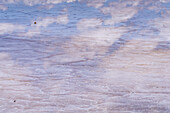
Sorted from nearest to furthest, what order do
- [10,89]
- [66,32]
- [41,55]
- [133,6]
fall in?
[10,89] < [41,55] < [66,32] < [133,6]

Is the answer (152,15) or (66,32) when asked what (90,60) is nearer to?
(66,32)

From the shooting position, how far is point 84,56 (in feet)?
2.82

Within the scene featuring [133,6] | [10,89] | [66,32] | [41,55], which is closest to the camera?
[10,89]

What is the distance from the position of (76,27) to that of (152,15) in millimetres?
400

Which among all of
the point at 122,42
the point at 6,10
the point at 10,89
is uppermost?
the point at 6,10

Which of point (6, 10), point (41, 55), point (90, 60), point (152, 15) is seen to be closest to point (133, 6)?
point (152, 15)

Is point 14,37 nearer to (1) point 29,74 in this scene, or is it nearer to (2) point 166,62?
(1) point 29,74

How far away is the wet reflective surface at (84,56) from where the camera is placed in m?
0.71

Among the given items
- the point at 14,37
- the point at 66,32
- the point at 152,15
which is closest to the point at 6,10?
the point at 14,37

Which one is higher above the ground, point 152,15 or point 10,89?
point 152,15

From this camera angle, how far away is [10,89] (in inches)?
29.5

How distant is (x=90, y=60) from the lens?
84 cm

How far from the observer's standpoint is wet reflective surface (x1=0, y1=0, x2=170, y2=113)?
2.34 ft

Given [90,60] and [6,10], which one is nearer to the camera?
[90,60]
